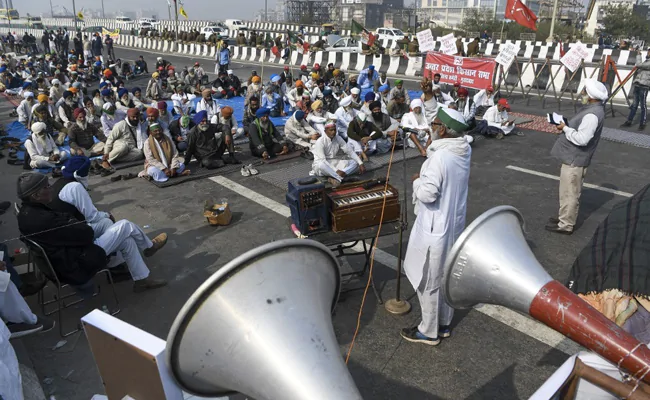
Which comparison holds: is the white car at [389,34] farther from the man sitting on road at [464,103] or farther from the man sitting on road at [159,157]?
the man sitting on road at [159,157]

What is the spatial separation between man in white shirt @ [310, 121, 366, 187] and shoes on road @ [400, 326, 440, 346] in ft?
10.6

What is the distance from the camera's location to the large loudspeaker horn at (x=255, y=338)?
1791 millimetres

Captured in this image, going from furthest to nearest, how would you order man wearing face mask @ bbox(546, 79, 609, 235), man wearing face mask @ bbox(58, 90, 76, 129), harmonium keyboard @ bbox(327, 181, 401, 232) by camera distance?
man wearing face mask @ bbox(58, 90, 76, 129) → man wearing face mask @ bbox(546, 79, 609, 235) → harmonium keyboard @ bbox(327, 181, 401, 232)

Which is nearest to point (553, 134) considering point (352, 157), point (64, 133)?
point (352, 157)

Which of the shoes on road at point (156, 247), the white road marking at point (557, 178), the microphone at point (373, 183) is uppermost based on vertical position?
the microphone at point (373, 183)

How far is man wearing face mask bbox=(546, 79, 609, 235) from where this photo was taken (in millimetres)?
5457

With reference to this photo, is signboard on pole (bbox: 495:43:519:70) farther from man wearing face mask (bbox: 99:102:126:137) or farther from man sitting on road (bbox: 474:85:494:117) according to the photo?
man wearing face mask (bbox: 99:102:126:137)

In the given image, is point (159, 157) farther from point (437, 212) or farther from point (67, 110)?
point (437, 212)

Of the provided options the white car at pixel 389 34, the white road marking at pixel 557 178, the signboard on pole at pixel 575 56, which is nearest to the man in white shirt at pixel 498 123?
the white road marking at pixel 557 178

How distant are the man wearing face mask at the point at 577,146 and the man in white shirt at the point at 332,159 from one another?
319cm

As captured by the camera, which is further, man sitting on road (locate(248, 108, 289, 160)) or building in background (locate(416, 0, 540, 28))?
building in background (locate(416, 0, 540, 28))

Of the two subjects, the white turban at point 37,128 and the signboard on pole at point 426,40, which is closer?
the white turban at point 37,128

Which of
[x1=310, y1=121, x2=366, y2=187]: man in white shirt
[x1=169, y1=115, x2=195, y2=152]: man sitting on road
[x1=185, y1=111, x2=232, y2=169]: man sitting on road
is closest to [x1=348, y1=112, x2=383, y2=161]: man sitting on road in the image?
[x1=310, y1=121, x2=366, y2=187]: man in white shirt

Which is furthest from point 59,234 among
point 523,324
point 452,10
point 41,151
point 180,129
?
point 452,10
